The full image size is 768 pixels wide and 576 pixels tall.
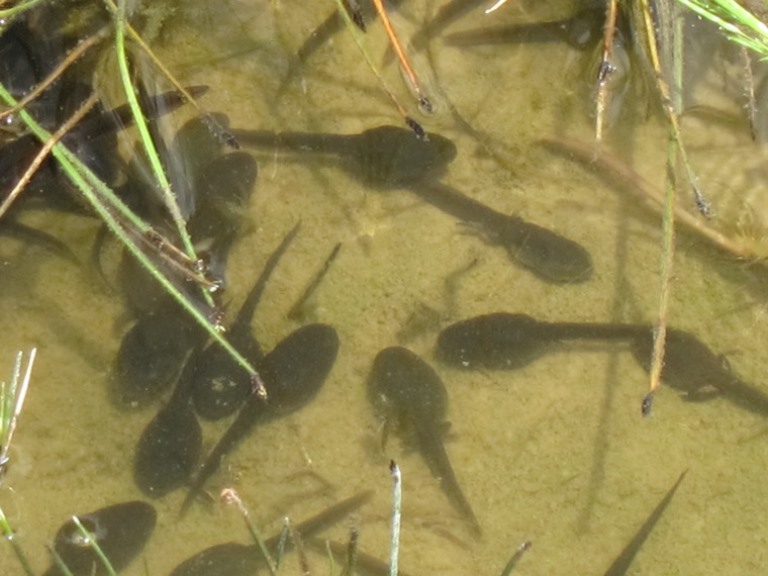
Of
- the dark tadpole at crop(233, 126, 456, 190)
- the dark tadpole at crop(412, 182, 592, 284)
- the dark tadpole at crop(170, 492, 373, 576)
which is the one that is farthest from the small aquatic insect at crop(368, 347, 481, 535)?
the dark tadpole at crop(233, 126, 456, 190)

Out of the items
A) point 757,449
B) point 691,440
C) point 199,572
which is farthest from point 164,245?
point 757,449

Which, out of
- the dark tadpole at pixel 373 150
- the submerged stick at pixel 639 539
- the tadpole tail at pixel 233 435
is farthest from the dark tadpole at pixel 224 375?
the submerged stick at pixel 639 539

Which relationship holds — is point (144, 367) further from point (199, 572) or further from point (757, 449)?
point (757, 449)

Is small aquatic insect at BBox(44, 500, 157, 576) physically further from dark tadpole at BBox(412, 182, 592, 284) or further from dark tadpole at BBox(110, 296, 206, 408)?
dark tadpole at BBox(412, 182, 592, 284)

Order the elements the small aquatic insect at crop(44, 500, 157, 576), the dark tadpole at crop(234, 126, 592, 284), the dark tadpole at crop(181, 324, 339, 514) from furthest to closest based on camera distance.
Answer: the dark tadpole at crop(234, 126, 592, 284) < the dark tadpole at crop(181, 324, 339, 514) < the small aquatic insect at crop(44, 500, 157, 576)

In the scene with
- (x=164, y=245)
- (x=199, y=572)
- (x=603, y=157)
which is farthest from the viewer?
(x=603, y=157)

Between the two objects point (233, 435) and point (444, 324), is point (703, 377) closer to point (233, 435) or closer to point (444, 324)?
point (444, 324)

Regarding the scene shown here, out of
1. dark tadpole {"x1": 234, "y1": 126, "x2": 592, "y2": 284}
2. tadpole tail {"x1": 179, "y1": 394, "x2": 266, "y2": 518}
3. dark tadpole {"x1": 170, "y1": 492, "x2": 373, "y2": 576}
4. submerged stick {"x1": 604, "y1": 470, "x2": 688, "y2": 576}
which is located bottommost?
submerged stick {"x1": 604, "y1": 470, "x2": 688, "y2": 576}
